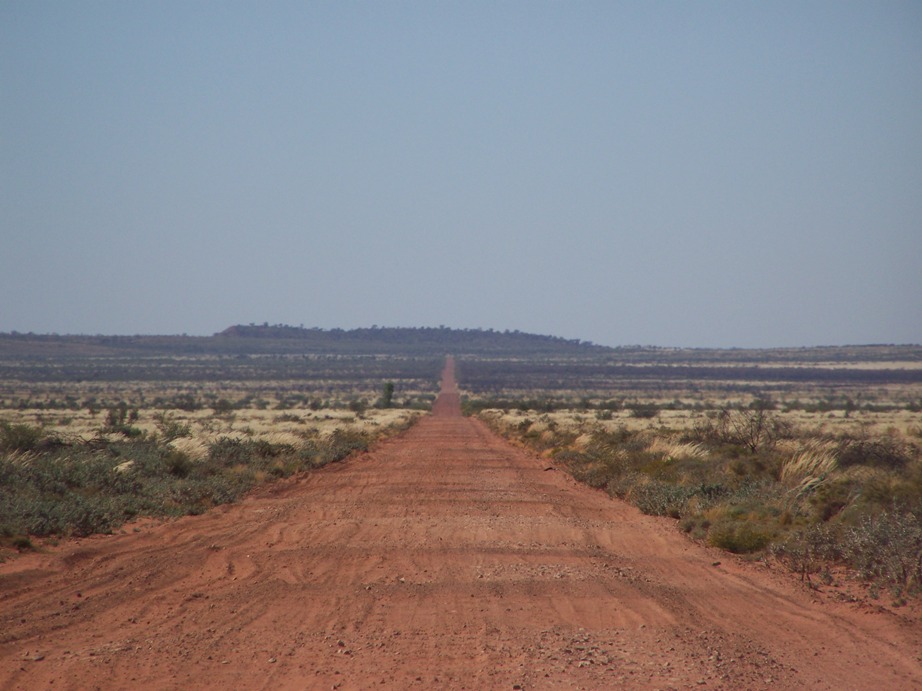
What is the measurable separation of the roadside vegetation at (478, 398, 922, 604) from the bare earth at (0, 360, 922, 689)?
623 millimetres

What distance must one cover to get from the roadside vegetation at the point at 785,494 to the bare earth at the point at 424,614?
623 millimetres

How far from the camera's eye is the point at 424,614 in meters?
7.84

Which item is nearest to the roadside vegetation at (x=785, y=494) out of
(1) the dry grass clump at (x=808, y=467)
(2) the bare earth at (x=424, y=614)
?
(1) the dry grass clump at (x=808, y=467)

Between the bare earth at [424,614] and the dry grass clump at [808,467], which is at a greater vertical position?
the dry grass clump at [808,467]

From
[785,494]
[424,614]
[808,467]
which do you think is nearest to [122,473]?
[424,614]

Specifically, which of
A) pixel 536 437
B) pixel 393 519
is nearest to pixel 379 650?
pixel 393 519

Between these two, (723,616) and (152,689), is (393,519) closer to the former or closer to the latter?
(723,616)

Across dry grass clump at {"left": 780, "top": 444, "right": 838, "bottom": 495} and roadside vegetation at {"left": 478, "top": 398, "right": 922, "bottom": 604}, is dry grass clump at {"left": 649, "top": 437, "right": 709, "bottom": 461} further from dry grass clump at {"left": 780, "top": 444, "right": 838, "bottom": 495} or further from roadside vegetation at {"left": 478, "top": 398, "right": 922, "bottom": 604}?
dry grass clump at {"left": 780, "top": 444, "right": 838, "bottom": 495}

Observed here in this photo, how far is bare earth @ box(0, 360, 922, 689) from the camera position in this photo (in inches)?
249

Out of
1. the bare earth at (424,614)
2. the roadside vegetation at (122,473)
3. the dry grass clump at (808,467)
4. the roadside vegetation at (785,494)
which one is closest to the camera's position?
the bare earth at (424,614)

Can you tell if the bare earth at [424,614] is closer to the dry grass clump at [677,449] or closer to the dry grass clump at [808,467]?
the dry grass clump at [808,467]

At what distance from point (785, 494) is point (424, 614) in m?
7.71

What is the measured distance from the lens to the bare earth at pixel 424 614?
20.7 ft

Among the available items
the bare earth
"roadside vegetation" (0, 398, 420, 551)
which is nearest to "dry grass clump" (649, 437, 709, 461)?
the bare earth
